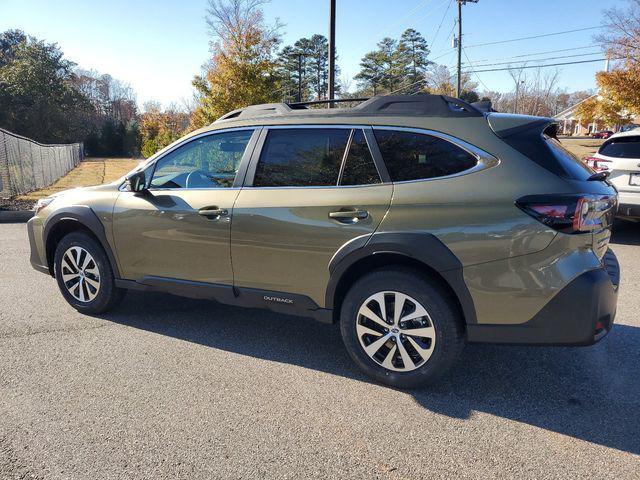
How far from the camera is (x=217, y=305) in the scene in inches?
194

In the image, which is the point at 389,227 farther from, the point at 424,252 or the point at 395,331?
the point at 395,331

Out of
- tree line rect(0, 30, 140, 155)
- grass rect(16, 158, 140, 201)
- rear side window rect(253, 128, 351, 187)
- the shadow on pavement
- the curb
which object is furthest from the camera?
tree line rect(0, 30, 140, 155)

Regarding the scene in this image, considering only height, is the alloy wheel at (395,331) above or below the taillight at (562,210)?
below

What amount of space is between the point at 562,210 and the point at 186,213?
262 centimetres

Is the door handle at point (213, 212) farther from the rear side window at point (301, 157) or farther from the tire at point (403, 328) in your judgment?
the tire at point (403, 328)

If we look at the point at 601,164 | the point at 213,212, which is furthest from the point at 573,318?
the point at 601,164

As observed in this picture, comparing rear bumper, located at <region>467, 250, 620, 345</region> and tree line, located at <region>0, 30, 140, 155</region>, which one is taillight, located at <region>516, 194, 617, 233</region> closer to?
rear bumper, located at <region>467, 250, 620, 345</region>

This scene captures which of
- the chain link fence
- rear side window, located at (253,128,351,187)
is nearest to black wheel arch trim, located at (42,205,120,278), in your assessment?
rear side window, located at (253,128,351,187)

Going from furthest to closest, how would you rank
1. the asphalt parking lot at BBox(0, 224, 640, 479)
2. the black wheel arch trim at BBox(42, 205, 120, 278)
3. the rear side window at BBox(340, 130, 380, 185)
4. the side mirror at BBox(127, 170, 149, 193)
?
the black wheel arch trim at BBox(42, 205, 120, 278), the side mirror at BBox(127, 170, 149, 193), the rear side window at BBox(340, 130, 380, 185), the asphalt parking lot at BBox(0, 224, 640, 479)

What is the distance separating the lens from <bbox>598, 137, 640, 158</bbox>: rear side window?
7324 mm

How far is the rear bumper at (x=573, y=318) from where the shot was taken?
2.71 metres

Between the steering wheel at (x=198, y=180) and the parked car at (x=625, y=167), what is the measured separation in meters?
6.24

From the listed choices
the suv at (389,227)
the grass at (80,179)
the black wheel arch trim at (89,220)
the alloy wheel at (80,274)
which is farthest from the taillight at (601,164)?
the grass at (80,179)

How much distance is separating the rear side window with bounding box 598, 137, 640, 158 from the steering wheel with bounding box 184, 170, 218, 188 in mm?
6516
